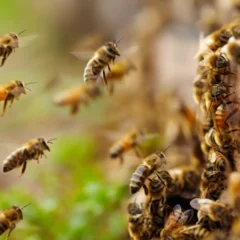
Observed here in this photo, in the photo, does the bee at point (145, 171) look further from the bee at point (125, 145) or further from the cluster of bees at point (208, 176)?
the bee at point (125, 145)

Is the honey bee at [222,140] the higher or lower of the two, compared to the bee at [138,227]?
higher

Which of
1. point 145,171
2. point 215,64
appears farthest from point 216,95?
point 145,171

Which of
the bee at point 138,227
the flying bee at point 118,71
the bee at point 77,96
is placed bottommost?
the bee at point 138,227

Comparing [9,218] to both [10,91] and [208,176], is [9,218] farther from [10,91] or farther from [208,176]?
[208,176]

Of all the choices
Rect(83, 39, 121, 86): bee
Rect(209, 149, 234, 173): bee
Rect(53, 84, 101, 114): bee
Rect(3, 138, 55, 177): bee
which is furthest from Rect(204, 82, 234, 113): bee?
Rect(53, 84, 101, 114): bee

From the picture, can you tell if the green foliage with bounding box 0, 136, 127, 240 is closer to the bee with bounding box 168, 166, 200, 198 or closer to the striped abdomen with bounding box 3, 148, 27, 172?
the striped abdomen with bounding box 3, 148, 27, 172

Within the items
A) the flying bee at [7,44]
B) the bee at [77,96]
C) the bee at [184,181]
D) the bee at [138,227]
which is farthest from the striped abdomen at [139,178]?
the bee at [77,96]

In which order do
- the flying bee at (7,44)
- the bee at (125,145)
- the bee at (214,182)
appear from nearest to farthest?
the bee at (214,182)
the flying bee at (7,44)
the bee at (125,145)

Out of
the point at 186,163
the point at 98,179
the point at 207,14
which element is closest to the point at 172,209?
the point at 186,163
